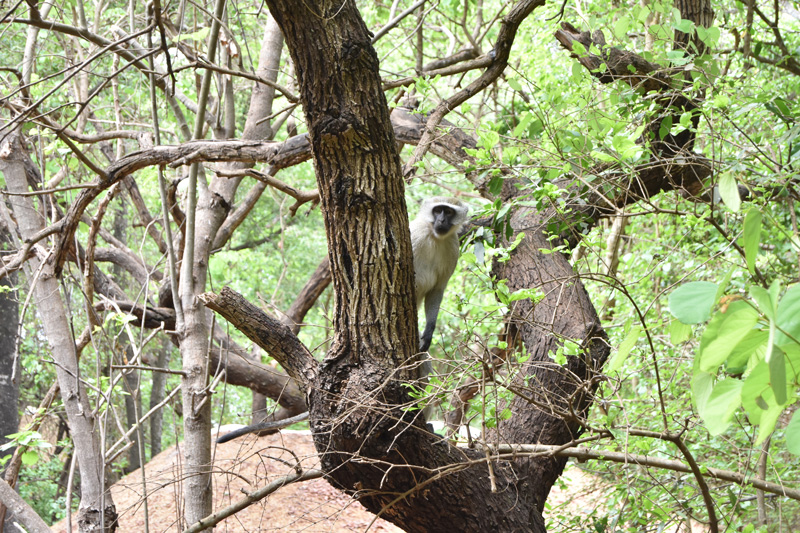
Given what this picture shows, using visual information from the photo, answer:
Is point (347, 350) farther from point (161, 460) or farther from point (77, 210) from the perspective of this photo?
A: point (161, 460)

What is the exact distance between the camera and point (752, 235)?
88cm

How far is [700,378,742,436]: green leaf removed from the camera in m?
0.83

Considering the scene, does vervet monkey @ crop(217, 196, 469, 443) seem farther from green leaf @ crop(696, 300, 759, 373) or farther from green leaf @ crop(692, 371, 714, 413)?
green leaf @ crop(696, 300, 759, 373)

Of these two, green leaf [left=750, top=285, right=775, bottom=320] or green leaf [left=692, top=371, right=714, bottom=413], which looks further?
green leaf [left=692, top=371, right=714, bottom=413]

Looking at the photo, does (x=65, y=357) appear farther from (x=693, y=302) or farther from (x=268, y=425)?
(x=693, y=302)

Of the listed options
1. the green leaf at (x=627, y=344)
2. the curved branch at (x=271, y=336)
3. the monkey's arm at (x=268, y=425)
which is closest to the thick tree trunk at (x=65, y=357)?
the monkey's arm at (x=268, y=425)

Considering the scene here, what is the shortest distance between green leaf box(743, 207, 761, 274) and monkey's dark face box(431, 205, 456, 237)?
3359mm

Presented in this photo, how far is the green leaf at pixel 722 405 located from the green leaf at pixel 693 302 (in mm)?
94

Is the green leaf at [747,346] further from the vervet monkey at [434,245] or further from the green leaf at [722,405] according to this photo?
the vervet monkey at [434,245]

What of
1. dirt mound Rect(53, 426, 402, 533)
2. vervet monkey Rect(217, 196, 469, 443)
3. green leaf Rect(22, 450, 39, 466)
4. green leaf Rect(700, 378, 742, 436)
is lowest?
dirt mound Rect(53, 426, 402, 533)

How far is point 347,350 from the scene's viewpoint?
244 centimetres

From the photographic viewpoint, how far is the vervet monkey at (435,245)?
4301 millimetres

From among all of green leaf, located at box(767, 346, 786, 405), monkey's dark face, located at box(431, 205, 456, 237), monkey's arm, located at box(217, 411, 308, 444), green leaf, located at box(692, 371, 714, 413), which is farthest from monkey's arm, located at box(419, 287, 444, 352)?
green leaf, located at box(767, 346, 786, 405)

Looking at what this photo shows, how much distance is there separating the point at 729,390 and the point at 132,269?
6.19 meters
